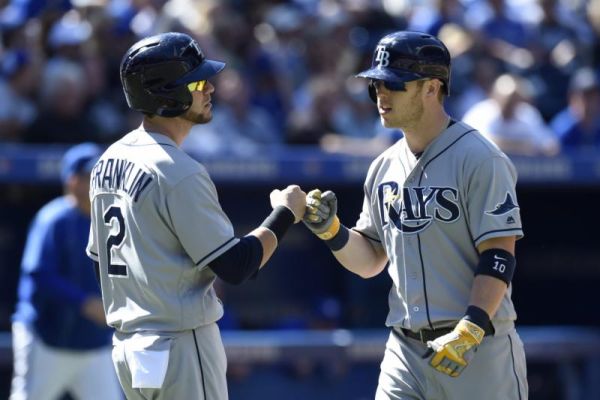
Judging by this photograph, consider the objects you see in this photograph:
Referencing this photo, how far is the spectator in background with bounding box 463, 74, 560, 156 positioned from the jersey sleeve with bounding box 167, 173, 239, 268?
4809mm

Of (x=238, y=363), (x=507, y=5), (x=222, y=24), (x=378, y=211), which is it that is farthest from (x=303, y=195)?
(x=507, y=5)

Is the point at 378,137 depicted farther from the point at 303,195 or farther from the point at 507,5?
the point at 303,195

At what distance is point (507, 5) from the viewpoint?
441 inches

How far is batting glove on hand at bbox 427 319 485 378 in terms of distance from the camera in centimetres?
396

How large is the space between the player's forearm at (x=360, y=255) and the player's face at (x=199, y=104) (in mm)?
754

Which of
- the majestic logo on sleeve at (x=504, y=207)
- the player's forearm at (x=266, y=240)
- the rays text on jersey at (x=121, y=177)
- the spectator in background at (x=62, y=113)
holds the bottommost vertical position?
the player's forearm at (x=266, y=240)

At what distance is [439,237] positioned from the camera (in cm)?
421

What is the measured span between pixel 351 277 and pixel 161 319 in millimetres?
4765

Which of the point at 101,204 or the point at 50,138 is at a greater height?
the point at 50,138

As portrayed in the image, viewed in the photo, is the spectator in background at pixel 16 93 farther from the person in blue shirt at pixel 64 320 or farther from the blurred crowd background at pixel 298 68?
the person in blue shirt at pixel 64 320

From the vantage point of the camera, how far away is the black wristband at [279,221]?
13.6ft

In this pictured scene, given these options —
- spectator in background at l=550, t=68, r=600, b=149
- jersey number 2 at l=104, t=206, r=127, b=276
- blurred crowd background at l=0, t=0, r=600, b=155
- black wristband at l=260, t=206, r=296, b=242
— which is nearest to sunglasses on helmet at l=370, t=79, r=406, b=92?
black wristband at l=260, t=206, r=296, b=242

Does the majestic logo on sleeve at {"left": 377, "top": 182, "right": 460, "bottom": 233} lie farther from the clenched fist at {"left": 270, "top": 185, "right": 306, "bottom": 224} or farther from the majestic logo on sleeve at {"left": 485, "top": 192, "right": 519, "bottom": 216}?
the clenched fist at {"left": 270, "top": 185, "right": 306, "bottom": 224}

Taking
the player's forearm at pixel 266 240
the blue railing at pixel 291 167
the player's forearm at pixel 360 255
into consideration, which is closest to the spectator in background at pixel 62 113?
the blue railing at pixel 291 167
